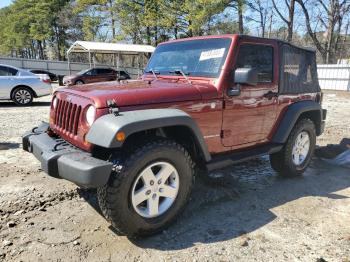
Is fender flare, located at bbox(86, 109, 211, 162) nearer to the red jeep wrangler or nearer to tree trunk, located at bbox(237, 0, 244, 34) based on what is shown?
the red jeep wrangler

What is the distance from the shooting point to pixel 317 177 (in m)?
5.30

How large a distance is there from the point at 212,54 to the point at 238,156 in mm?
1278

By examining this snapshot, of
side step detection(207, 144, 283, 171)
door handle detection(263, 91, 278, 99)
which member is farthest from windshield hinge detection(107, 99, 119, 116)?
door handle detection(263, 91, 278, 99)

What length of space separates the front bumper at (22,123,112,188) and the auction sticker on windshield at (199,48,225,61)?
186 centimetres

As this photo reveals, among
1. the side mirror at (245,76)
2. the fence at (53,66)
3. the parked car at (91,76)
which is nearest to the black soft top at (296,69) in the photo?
the side mirror at (245,76)

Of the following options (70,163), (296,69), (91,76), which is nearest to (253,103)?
(296,69)

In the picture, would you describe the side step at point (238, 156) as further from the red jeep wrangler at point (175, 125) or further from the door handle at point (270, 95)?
the door handle at point (270, 95)

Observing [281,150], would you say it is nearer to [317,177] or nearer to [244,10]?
[317,177]

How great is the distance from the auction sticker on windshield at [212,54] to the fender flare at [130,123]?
1032 mm

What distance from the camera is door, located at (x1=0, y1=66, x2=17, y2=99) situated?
39.0 feet

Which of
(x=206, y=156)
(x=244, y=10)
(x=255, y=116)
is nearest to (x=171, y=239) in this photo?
(x=206, y=156)

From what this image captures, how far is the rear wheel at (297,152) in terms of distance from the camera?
196 inches

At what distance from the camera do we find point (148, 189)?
11.0 feet

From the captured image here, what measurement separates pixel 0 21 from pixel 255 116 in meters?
64.4
